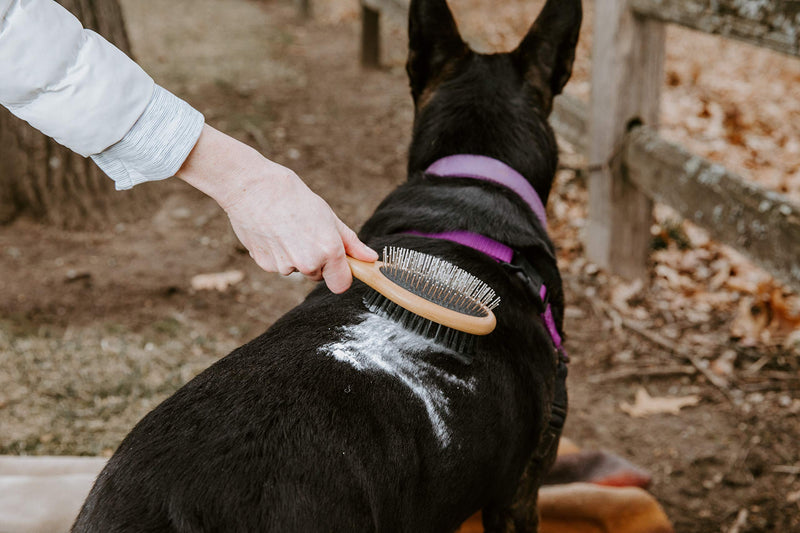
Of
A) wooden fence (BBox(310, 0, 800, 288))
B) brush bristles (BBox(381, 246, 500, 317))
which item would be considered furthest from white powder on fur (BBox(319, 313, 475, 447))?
wooden fence (BBox(310, 0, 800, 288))

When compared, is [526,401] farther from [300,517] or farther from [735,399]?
[735,399]

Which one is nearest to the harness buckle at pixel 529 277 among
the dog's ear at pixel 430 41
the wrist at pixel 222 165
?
the wrist at pixel 222 165

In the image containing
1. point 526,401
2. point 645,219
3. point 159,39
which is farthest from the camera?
point 159,39

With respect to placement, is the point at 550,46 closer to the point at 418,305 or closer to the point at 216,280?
the point at 418,305

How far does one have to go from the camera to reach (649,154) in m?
3.76

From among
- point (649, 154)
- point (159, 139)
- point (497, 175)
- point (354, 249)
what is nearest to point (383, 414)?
point (354, 249)

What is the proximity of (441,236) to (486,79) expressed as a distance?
778 mm

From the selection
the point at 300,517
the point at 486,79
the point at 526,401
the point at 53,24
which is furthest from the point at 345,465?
the point at 486,79

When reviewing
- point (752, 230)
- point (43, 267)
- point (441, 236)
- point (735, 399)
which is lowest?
point (735, 399)

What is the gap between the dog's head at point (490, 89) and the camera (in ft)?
7.49

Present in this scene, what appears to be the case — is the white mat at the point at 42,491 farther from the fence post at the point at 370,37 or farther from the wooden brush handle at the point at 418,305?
the fence post at the point at 370,37

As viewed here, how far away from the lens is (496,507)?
6.40 ft

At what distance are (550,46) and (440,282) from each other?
1336mm

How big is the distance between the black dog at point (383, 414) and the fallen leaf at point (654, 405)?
4.58 feet
